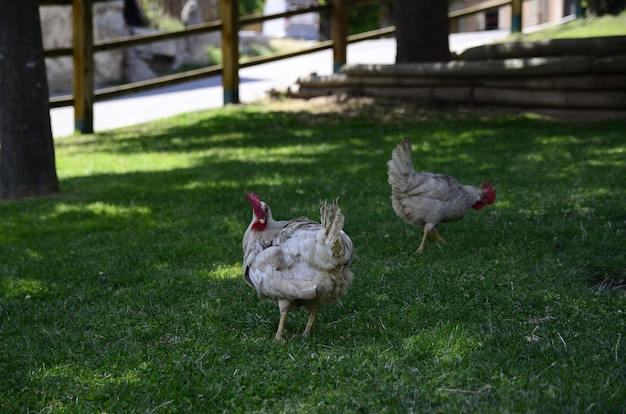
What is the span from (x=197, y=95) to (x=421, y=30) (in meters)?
5.98

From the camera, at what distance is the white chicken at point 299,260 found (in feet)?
15.0

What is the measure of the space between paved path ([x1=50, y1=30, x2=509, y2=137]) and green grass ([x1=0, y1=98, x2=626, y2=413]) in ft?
17.1

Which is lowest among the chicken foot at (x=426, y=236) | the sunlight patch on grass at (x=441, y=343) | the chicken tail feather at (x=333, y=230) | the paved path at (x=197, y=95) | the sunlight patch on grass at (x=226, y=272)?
the sunlight patch on grass at (x=441, y=343)

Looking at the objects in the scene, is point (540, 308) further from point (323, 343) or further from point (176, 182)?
point (176, 182)

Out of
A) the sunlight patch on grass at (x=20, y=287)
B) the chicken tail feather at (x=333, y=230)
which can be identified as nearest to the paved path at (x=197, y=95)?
the sunlight patch on grass at (x=20, y=287)

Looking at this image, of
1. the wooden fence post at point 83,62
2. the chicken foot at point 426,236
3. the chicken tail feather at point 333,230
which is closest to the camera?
the chicken tail feather at point 333,230

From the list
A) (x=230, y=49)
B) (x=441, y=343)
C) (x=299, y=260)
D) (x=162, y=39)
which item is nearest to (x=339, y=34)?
(x=230, y=49)

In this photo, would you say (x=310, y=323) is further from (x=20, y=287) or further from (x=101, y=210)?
(x=101, y=210)

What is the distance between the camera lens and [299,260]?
188 inches

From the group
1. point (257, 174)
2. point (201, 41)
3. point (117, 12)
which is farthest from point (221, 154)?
point (201, 41)

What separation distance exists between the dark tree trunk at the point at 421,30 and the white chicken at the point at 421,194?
7588mm

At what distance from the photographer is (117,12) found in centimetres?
2356

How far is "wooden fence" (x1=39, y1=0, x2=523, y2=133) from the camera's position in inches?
546

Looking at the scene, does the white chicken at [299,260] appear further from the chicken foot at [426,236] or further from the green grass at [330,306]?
the chicken foot at [426,236]
